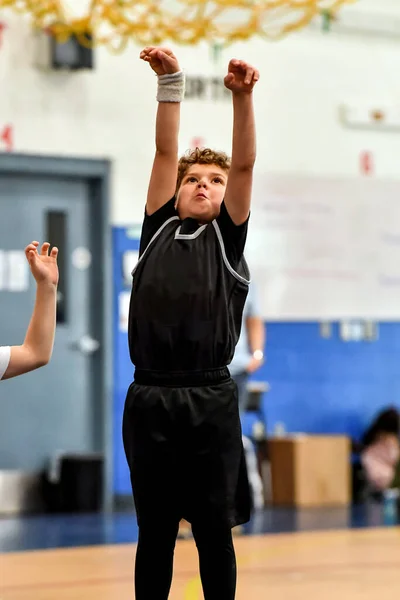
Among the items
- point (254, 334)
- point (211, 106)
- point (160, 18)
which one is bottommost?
point (254, 334)

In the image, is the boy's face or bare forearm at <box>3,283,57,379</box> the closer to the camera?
bare forearm at <box>3,283,57,379</box>

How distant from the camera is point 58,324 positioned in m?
7.71

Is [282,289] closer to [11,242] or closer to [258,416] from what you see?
[258,416]

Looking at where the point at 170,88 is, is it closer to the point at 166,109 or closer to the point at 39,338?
A: the point at 166,109

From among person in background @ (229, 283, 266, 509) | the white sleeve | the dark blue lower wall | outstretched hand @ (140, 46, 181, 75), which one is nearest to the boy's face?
outstretched hand @ (140, 46, 181, 75)

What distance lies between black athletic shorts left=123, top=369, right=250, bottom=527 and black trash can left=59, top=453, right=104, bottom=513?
4596 mm

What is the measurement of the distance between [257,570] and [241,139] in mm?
Answer: 2363

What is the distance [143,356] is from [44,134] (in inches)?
191

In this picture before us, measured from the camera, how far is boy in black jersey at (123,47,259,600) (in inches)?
116

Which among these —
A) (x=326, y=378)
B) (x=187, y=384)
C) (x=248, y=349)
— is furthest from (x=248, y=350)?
(x=187, y=384)

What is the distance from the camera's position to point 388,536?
19.5 ft

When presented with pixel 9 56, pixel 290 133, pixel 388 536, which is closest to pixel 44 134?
pixel 9 56

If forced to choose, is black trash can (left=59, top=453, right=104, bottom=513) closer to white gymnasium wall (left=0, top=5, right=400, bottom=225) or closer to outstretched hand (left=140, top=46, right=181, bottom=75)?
white gymnasium wall (left=0, top=5, right=400, bottom=225)

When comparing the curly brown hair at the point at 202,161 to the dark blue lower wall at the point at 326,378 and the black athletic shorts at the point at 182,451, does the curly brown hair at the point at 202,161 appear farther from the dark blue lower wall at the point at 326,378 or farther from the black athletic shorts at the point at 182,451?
the dark blue lower wall at the point at 326,378
